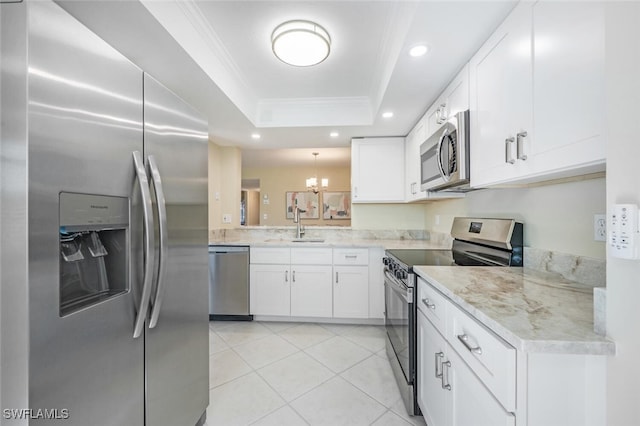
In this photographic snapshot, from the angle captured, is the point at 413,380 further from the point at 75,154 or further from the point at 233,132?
the point at 233,132

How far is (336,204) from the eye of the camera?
22.2 feet

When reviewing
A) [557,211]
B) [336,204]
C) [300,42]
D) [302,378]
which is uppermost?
[300,42]

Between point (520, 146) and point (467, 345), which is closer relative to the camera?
point (467, 345)

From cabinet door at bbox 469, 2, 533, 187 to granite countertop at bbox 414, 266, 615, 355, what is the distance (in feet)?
1.59

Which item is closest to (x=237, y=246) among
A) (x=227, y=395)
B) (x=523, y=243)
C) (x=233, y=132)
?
(x=233, y=132)

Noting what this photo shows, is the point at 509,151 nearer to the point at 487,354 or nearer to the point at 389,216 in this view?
the point at 487,354

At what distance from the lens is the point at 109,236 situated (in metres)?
0.95

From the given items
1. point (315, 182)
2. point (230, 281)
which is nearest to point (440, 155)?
point (230, 281)

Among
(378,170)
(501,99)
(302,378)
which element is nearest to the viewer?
(501,99)

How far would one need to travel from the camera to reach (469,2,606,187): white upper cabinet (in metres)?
0.82

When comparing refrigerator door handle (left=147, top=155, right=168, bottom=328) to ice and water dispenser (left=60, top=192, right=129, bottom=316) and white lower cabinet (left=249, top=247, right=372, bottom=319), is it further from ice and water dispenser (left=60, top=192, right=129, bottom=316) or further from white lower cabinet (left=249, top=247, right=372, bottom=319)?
white lower cabinet (left=249, top=247, right=372, bottom=319)

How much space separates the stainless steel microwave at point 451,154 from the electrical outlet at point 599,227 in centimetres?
58

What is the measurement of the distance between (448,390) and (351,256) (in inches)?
68.8

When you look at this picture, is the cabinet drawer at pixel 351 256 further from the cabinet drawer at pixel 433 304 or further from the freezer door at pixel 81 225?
the freezer door at pixel 81 225
